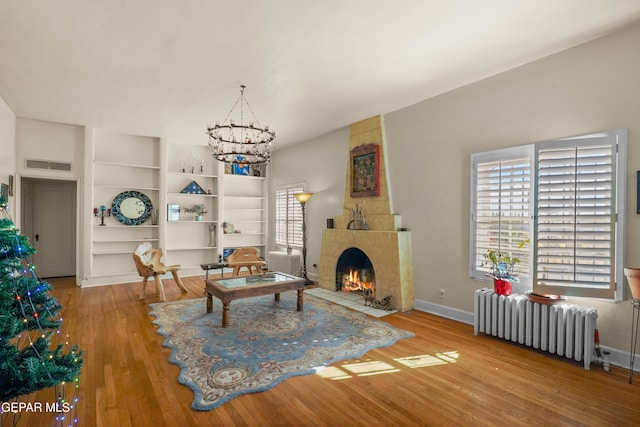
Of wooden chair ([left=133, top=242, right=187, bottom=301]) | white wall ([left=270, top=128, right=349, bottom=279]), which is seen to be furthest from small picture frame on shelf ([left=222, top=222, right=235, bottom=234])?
wooden chair ([left=133, top=242, right=187, bottom=301])

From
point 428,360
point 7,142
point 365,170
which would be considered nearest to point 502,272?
point 428,360

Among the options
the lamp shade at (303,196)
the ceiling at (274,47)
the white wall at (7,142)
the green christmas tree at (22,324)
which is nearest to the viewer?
the green christmas tree at (22,324)

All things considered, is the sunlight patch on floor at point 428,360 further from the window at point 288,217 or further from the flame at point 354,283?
the window at point 288,217

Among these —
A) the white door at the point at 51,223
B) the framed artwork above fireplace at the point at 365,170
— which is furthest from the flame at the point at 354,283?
the white door at the point at 51,223

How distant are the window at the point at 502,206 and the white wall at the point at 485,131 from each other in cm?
14

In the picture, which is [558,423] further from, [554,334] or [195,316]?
[195,316]

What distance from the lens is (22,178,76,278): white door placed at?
277 inches

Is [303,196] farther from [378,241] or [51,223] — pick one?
[51,223]

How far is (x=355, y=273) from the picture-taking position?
5789 millimetres

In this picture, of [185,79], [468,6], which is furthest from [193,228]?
[468,6]

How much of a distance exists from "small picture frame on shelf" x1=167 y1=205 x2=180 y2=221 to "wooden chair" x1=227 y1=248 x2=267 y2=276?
177cm

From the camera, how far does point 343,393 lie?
255 centimetres

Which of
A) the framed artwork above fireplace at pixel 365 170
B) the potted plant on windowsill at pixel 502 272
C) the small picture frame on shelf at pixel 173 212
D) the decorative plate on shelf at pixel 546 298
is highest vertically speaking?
the framed artwork above fireplace at pixel 365 170

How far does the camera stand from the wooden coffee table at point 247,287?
13.1ft
